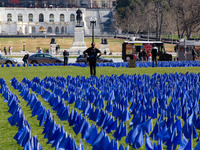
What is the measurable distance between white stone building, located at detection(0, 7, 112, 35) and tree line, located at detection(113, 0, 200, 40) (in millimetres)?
20860

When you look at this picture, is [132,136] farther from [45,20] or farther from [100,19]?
[45,20]

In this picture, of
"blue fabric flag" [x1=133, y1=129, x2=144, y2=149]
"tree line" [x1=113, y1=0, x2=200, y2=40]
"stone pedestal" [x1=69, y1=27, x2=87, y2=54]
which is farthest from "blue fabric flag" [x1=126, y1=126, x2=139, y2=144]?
"tree line" [x1=113, y1=0, x2=200, y2=40]

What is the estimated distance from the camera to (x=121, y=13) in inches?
5226

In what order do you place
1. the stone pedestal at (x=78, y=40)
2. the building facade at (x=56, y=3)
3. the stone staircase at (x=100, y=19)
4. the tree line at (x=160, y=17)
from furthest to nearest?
the building facade at (x=56, y=3), the stone staircase at (x=100, y=19), the tree line at (x=160, y=17), the stone pedestal at (x=78, y=40)

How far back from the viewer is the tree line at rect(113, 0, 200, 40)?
77.1 meters

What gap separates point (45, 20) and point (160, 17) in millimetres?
64109

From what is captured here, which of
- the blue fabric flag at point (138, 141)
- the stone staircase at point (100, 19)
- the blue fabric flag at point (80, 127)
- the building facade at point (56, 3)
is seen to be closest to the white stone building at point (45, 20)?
the stone staircase at point (100, 19)

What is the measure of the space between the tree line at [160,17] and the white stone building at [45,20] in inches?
821

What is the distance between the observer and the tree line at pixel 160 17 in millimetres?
77062

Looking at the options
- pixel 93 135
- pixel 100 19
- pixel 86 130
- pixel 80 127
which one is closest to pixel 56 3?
pixel 100 19

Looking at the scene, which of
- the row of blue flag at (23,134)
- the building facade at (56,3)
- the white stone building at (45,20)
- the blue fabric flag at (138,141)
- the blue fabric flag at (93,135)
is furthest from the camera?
the building facade at (56,3)

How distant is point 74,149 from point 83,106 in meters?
4.75

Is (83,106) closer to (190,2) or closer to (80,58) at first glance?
(80,58)

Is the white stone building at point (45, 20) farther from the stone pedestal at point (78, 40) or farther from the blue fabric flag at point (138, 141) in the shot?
the blue fabric flag at point (138, 141)
